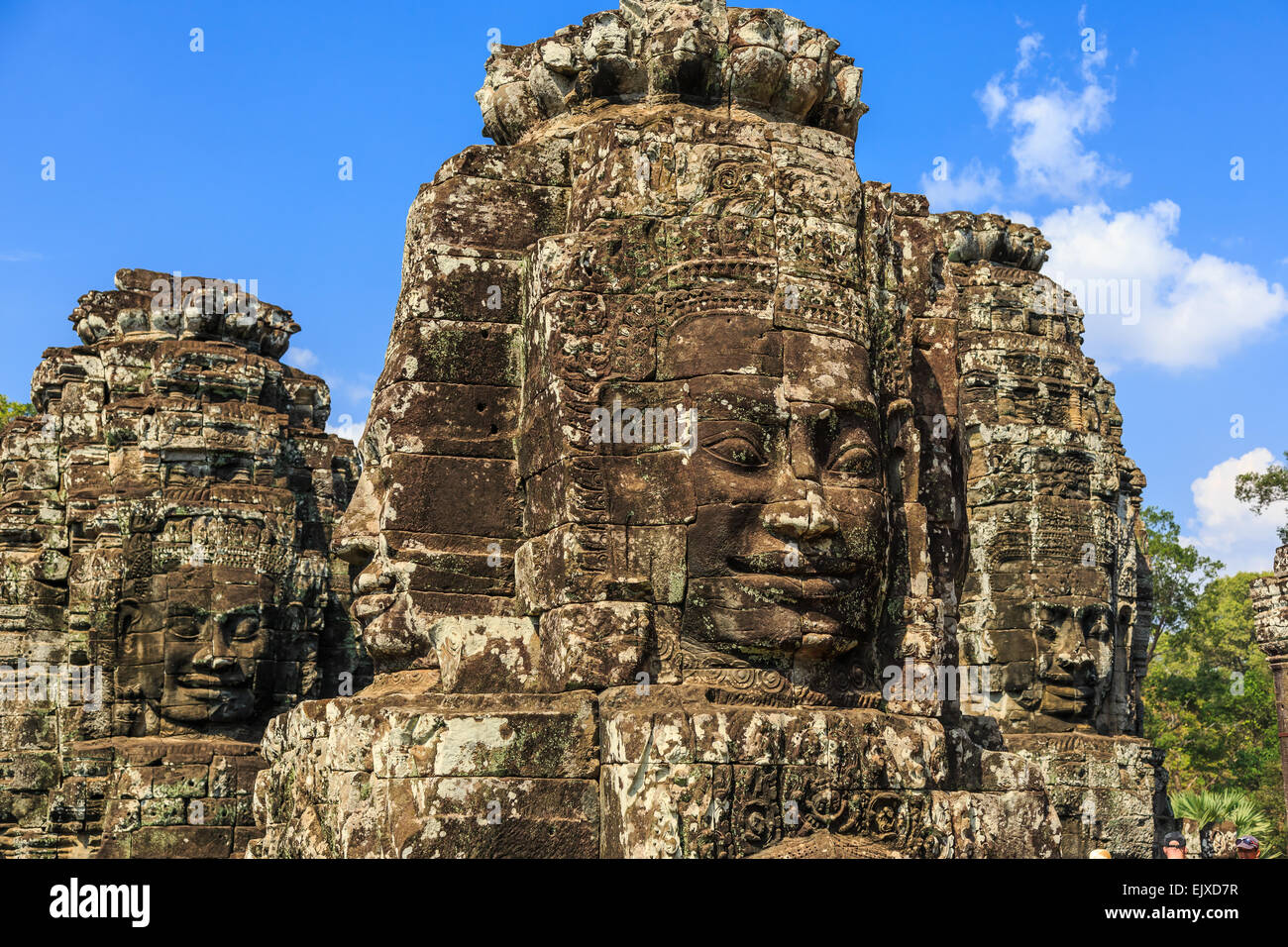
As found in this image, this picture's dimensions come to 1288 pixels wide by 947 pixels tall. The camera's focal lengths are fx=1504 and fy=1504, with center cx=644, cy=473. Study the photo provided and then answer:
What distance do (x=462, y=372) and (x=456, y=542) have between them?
942 mm

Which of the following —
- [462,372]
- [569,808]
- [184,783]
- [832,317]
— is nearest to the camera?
[569,808]

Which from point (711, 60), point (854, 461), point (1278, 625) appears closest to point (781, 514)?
point (854, 461)

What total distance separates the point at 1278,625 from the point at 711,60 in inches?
582

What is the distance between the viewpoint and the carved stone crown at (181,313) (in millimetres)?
17797

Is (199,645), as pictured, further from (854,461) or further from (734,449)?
(854,461)

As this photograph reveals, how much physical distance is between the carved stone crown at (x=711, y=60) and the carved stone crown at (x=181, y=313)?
10213mm

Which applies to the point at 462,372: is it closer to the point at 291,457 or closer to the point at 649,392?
the point at 649,392

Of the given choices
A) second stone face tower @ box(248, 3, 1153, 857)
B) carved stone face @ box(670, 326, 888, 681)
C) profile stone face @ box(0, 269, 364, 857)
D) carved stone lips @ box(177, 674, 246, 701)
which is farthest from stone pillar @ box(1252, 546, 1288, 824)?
carved stone face @ box(670, 326, 888, 681)

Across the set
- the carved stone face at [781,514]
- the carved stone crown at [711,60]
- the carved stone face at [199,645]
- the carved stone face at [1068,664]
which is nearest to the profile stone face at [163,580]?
the carved stone face at [199,645]

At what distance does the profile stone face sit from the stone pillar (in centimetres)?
1187

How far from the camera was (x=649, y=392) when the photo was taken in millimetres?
7559

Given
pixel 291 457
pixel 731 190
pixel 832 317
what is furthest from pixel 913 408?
pixel 291 457

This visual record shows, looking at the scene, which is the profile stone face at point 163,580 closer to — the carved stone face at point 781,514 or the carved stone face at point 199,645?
the carved stone face at point 199,645

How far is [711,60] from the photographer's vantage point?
823cm
